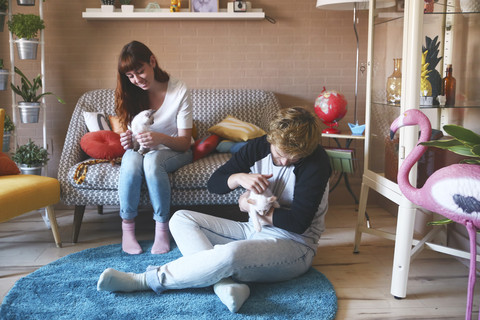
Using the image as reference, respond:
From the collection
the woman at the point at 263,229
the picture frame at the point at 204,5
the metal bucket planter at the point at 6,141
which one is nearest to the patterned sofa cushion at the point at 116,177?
the woman at the point at 263,229

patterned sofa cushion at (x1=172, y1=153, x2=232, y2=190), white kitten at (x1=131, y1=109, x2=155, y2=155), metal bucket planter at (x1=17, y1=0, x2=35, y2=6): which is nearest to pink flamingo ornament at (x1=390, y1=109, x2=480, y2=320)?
patterned sofa cushion at (x1=172, y1=153, x2=232, y2=190)

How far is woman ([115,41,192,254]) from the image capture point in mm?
2527

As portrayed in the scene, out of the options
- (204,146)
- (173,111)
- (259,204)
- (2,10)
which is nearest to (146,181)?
(173,111)

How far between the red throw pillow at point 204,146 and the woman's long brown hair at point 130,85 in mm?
417

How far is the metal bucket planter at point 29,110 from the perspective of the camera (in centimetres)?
317

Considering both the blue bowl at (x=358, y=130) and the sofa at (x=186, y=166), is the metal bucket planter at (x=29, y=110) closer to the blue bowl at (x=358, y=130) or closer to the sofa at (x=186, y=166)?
the sofa at (x=186, y=166)

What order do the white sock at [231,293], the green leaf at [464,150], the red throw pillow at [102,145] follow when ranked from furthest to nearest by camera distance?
1. the red throw pillow at [102,145]
2. the white sock at [231,293]
3. the green leaf at [464,150]

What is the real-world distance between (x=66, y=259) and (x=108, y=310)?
0.69 metres

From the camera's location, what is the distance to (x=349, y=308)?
1.97m

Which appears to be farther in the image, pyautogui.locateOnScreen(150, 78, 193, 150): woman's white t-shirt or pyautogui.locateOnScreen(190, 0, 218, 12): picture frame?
pyautogui.locateOnScreen(190, 0, 218, 12): picture frame

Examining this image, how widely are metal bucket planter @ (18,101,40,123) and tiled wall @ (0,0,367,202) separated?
380 millimetres

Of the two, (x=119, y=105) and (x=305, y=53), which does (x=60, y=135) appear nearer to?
(x=119, y=105)

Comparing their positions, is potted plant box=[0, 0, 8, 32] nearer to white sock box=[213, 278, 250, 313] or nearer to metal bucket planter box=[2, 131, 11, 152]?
metal bucket planter box=[2, 131, 11, 152]

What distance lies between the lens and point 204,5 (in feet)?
11.3
